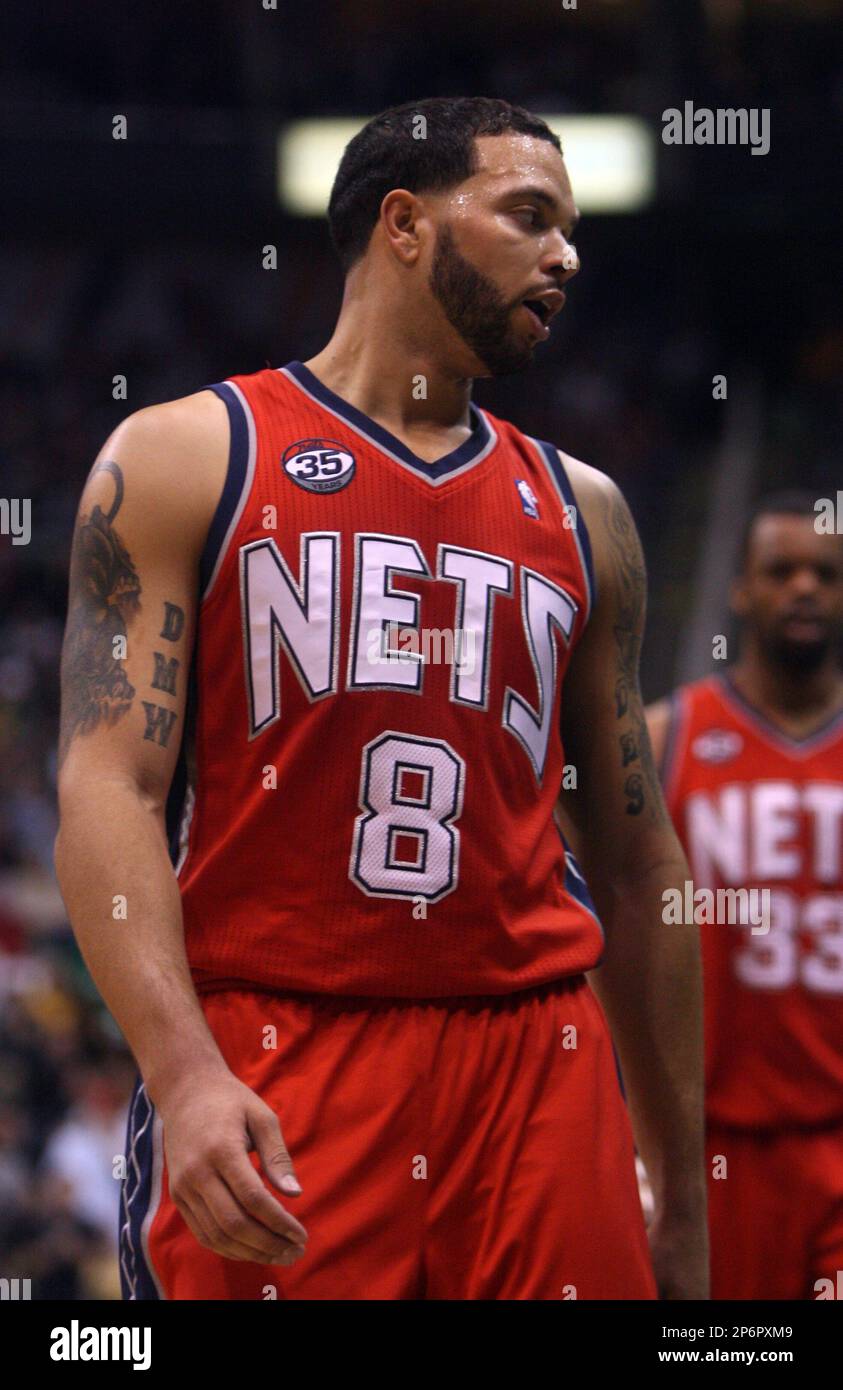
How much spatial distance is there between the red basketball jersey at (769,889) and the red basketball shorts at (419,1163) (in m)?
1.84

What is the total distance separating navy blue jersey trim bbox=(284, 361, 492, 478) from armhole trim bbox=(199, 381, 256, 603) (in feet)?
0.52

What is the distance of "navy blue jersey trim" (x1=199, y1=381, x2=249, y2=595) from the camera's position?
2.53m

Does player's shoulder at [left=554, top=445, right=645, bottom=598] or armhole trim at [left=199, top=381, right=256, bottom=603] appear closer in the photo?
armhole trim at [left=199, top=381, right=256, bottom=603]

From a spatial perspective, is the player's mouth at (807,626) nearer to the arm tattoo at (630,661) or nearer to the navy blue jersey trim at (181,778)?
the arm tattoo at (630,661)

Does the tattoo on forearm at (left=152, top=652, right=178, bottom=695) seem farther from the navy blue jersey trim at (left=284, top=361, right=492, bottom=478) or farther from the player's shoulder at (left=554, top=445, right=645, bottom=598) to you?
the player's shoulder at (left=554, top=445, right=645, bottom=598)

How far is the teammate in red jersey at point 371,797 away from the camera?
7.94 feet

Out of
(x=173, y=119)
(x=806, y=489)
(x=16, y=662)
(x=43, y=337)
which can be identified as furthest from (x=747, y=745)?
(x=43, y=337)

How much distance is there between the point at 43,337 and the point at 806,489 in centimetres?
655
